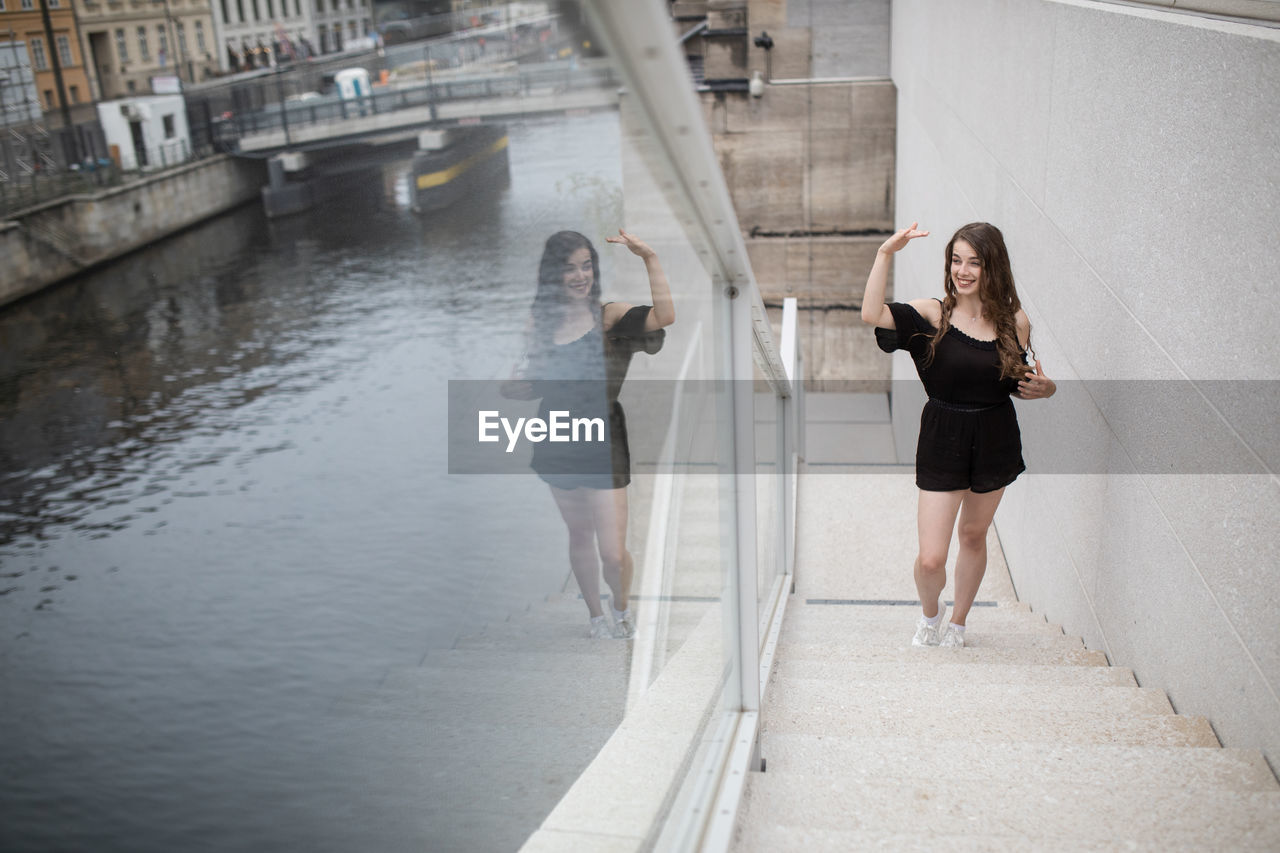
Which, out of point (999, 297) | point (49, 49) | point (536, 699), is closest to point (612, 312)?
point (999, 297)

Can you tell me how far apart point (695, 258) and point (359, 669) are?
19309 mm

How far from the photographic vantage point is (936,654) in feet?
9.85

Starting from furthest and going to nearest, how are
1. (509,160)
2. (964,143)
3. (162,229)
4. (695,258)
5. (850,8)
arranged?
(509,160)
(162,229)
(850,8)
(964,143)
(695,258)

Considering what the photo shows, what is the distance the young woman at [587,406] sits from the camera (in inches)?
90.3

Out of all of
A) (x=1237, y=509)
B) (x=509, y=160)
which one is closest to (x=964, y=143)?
(x=1237, y=509)

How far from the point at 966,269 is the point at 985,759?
124 centimetres

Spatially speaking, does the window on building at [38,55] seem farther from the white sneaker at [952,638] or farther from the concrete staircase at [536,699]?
the white sneaker at [952,638]

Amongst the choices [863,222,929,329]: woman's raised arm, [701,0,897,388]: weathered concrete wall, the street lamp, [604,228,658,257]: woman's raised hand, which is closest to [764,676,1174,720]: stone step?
[863,222,929,329]: woman's raised arm

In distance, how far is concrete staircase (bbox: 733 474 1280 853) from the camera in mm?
1631

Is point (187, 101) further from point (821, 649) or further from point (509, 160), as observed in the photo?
point (821, 649)

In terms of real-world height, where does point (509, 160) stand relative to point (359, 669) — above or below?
above

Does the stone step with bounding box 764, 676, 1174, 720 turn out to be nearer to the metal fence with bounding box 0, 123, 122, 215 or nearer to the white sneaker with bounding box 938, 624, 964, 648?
the white sneaker with bounding box 938, 624, 964, 648

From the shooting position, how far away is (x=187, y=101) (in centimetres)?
3659

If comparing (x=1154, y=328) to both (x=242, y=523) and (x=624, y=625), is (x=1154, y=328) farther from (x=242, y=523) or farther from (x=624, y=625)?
(x=242, y=523)
